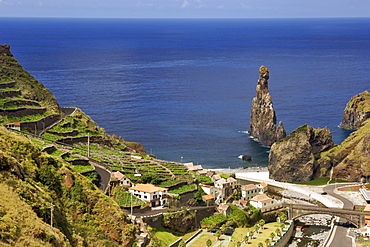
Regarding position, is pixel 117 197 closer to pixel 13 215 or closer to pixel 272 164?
pixel 13 215

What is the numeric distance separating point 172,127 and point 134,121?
12545 mm

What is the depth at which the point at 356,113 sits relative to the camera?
172250mm

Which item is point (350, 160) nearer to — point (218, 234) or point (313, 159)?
point (313, 159)

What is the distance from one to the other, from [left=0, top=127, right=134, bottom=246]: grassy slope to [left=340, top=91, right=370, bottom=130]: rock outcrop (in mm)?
122214

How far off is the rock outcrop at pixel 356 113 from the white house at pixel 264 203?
7637cm

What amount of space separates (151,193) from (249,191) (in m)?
25.1

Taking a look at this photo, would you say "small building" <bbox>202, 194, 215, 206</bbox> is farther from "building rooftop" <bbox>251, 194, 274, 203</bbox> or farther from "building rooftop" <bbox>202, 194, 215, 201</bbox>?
"building rooftop" <bbox>251, 194, 274, 203</bbox>

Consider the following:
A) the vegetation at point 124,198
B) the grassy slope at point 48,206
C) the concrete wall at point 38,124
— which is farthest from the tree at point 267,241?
the concrete wall at point 38,124

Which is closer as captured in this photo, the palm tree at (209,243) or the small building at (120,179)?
the palm tree at (209,243)

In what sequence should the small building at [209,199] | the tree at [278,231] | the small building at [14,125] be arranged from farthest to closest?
the small building at [14,125]
the small building at [209,199]
the tree at [278,231]

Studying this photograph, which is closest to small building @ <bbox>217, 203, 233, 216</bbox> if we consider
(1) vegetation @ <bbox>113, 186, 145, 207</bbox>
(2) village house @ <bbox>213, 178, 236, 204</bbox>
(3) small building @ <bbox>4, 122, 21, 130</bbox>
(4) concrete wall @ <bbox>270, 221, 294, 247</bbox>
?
(2) village house @ <bbox>213, 178, 236, 204</bbox>

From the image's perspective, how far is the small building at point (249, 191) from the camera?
104 meters

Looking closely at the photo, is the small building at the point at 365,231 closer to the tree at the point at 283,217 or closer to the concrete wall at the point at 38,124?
the tree at the point at 283,217

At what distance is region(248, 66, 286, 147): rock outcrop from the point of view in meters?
154
